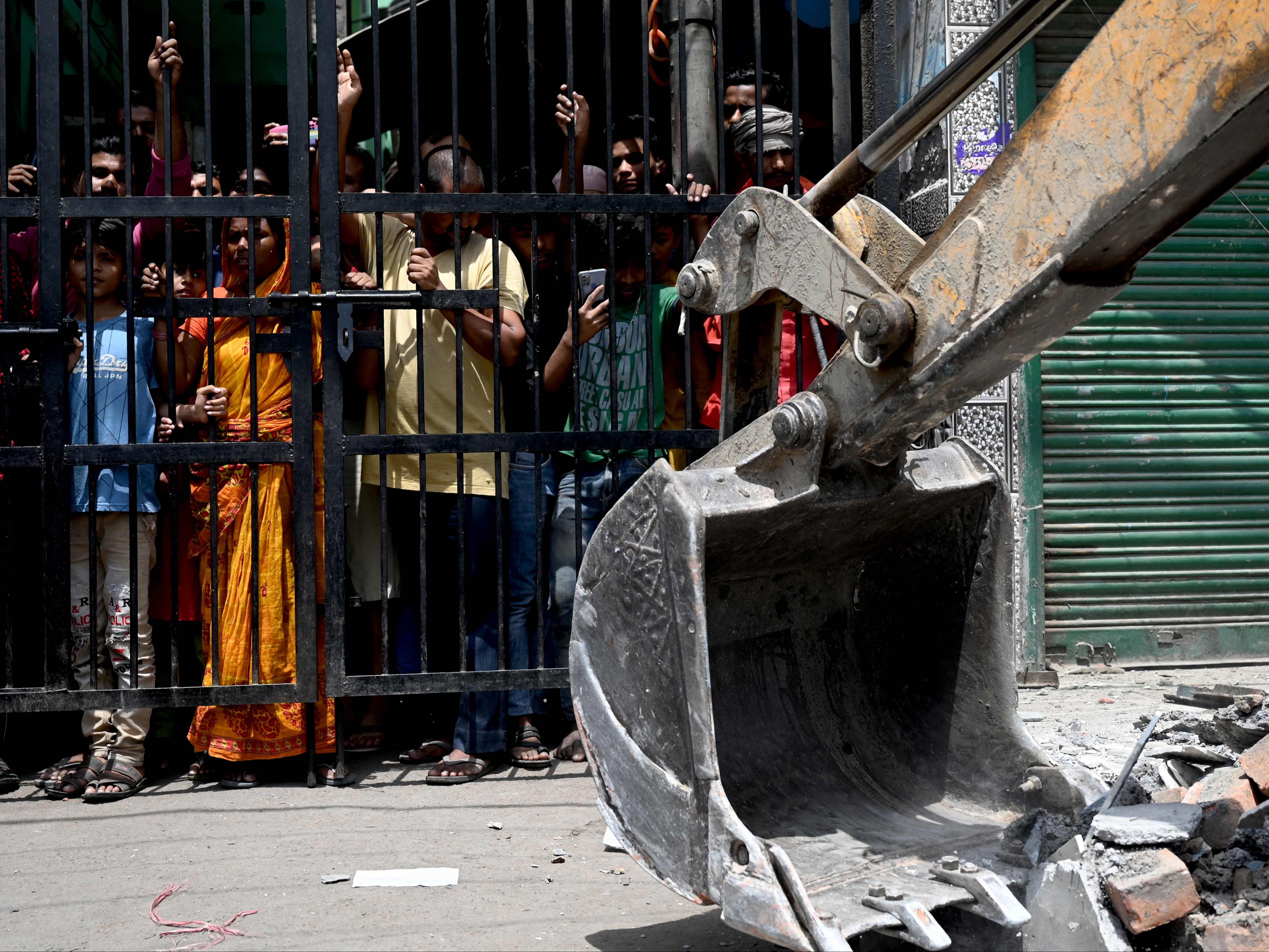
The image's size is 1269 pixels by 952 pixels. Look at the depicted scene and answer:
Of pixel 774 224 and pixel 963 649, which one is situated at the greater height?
pixel 774 224

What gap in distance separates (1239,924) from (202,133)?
7.39m

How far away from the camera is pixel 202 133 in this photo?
25.3 feet

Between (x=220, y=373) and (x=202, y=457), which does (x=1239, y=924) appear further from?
(x=220, y=373)

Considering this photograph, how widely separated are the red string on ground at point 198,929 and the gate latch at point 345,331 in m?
1.90

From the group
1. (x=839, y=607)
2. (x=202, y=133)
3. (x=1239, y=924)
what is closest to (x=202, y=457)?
(x=839, y=607)

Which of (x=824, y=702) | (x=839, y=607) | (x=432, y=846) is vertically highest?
(x=839, y=607)

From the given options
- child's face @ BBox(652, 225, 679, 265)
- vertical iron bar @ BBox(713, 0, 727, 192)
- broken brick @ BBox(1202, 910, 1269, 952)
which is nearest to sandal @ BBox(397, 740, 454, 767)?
child's face @ BBox(652, 225, 679, 265)

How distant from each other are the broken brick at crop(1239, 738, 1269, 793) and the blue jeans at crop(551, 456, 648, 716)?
7.27 ft

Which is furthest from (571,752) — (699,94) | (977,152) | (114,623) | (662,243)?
(977,152)

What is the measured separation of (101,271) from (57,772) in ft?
5.85

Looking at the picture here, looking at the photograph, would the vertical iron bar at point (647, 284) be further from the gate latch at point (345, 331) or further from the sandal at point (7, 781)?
the sandal at point (7, 781)

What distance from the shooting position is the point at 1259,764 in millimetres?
2834

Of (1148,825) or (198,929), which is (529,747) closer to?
(198,929)

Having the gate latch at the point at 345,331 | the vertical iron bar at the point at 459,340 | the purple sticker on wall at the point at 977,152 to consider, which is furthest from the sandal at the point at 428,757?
the purple sticker on wall at the point at 977,152
